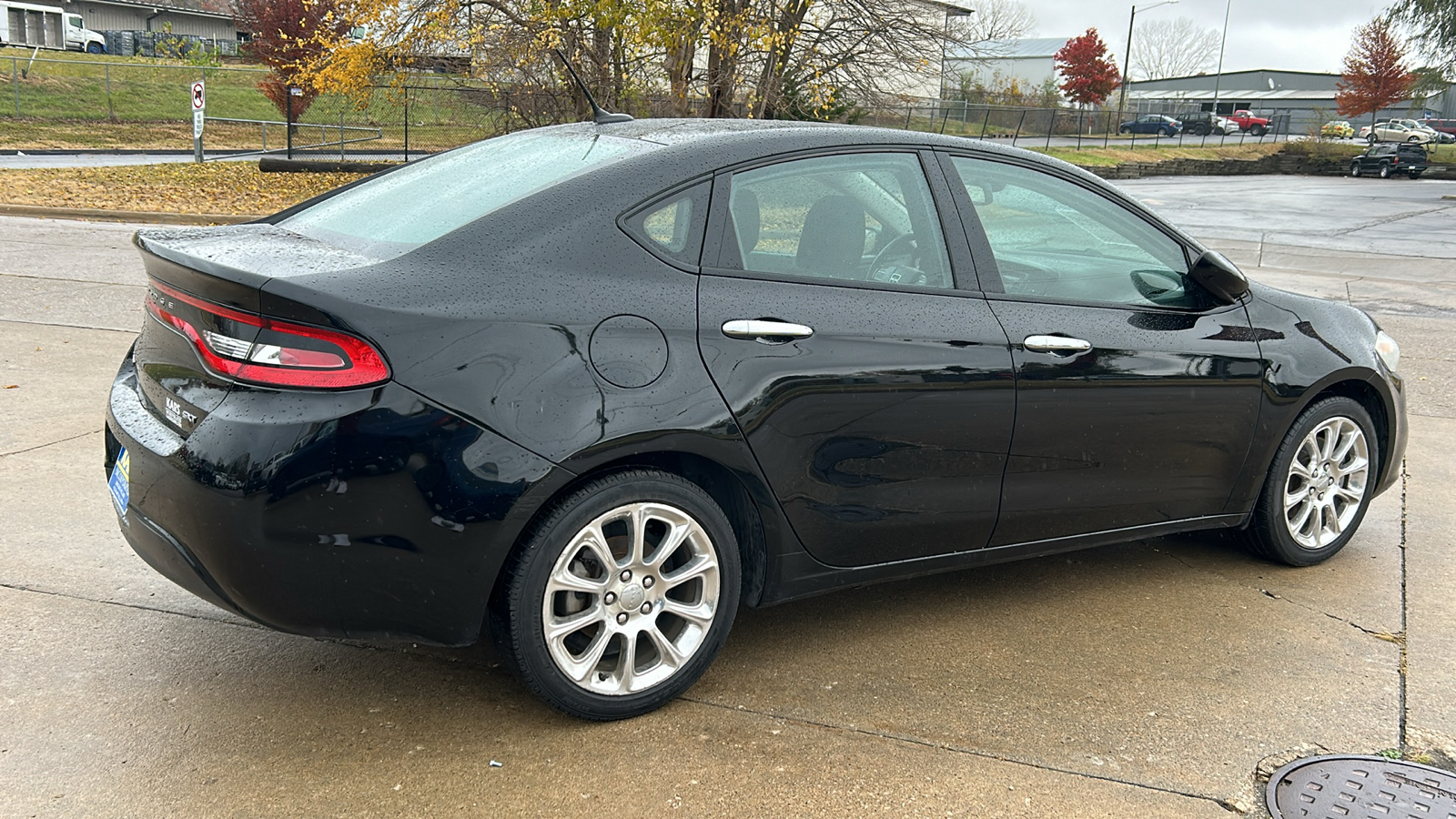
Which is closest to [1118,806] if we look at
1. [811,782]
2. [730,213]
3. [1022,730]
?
[1022,730]

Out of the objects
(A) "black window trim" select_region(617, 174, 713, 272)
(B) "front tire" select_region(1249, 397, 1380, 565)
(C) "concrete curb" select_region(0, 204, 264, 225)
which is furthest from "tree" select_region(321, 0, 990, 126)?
(A) "black window trim" select_region(617, 174, 713, 272)

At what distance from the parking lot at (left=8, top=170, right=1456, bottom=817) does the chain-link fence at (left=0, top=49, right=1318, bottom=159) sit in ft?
53.0

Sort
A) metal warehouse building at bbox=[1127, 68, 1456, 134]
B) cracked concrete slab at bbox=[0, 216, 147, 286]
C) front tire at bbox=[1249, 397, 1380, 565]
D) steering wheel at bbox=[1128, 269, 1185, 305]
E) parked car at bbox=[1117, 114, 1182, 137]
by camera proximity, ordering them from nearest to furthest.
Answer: steering wheel at bbox=[1128, 269, 1185, 305], front tire at bbox=[1249, 397, 1380, 565], cracked concrete slab at bbox=[0, 216, 147, 286], parked car at bbox=[1117, 114, 1182, 137], metal warehouse building at bbox=[1127, 68, 1456, 134]

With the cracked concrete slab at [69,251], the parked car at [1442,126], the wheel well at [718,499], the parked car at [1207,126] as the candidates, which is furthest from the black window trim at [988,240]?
the parked car at [1442,126]

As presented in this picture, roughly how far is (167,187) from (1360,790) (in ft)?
65.9

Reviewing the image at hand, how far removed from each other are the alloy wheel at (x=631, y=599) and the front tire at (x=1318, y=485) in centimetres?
231

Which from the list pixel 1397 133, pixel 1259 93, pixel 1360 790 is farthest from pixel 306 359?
pixel 1259 93

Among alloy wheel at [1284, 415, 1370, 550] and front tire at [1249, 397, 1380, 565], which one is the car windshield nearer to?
front tire at [1249, 397, 1380, 565]

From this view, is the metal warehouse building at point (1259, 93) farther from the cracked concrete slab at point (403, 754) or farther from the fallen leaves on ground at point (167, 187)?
the cracked concrete slab at point (403, 754)

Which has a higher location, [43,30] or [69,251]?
[43,30]

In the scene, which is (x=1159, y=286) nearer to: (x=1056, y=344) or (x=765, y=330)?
(x=1056, y=344)

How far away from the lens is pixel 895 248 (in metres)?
3.55

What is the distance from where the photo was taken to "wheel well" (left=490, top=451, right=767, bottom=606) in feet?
9.81

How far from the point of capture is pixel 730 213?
10.8 ft
